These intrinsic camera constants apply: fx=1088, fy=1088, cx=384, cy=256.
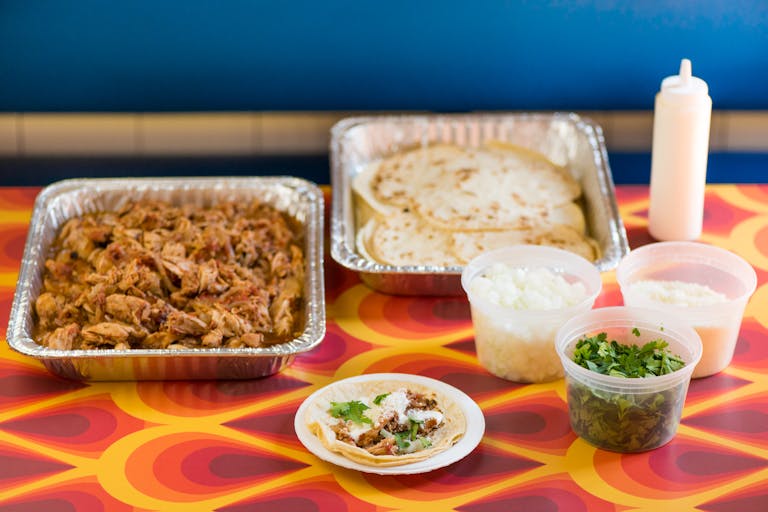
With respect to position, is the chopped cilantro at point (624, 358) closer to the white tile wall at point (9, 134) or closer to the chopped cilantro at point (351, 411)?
the chopped cilantro at point (351, 411)

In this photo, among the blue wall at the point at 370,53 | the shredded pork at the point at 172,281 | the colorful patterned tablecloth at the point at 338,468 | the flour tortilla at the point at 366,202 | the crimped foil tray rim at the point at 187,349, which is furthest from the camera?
the blue wall at the point at 370,53

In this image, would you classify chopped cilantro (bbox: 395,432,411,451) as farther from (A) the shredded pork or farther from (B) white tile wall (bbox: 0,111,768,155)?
(B) white tile wall (bbox: 0,111,768,155)

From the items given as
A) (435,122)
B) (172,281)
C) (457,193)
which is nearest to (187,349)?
(172,281)

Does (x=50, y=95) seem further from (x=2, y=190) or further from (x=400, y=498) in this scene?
(x=400, y=498)

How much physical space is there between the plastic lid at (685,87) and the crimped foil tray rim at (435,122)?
315 millimetres

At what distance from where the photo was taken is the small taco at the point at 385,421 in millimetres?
2006

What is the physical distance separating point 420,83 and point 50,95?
3.70ft

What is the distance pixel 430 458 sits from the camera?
78.7 inches

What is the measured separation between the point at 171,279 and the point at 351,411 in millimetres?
609

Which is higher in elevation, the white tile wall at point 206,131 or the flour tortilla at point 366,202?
the white tile wall at point 206,131

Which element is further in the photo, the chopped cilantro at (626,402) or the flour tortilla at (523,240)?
the flour tortilla at (523,240)

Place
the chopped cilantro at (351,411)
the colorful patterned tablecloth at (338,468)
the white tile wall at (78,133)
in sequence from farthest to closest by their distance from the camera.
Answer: the white tile wall at (78,133), the chopped cilantro at (351,411), the colorful patterned tablecloth at (338,468)

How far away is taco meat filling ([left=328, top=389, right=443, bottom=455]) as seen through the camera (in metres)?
2.03

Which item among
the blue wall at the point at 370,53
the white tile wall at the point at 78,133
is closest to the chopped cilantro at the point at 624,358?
the blue wall at the point at 370,53
